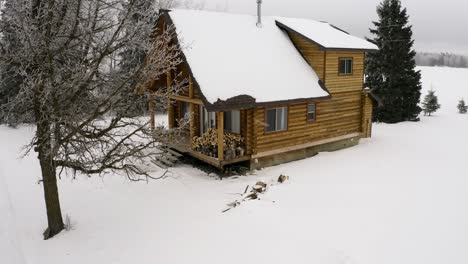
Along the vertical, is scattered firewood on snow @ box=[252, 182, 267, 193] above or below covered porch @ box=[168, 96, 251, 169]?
below

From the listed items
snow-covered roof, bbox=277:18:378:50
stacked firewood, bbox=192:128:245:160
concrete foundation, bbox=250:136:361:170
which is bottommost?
concrete foundation, bbox=250:136:361:170

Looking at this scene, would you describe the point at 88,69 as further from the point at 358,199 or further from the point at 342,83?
the point at 342,83

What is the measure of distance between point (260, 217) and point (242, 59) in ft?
27.9

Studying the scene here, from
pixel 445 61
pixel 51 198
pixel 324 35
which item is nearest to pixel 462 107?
pixel 324 35

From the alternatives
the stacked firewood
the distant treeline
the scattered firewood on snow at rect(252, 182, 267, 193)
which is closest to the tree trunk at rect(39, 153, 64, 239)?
the scattered firewood on snow at rect(252, 182, 267, 193)

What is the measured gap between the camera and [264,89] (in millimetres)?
16234

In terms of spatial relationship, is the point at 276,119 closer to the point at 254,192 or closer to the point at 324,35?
the point at 254,192

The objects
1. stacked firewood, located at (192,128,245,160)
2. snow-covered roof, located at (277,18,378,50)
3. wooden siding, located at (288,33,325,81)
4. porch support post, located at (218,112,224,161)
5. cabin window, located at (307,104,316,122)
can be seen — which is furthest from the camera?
wooden siding, located at (288,33,325,81)

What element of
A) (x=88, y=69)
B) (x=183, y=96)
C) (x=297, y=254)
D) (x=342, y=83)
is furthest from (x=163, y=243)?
(x=342, y=83)

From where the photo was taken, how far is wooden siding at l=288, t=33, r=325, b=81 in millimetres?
18609

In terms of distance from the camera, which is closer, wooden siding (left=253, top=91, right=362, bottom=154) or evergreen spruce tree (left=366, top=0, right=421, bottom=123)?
wooden siding (left=253, top=91, right=362, bottom=154)

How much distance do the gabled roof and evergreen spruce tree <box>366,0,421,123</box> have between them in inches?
533

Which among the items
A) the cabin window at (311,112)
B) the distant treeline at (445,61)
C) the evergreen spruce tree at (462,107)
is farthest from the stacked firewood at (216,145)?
the distant treeline at (445,61)

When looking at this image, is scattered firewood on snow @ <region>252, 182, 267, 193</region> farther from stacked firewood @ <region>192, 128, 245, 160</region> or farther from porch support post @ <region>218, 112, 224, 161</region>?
stacked firewood @ <region>192, 128, 245, 160</region>
